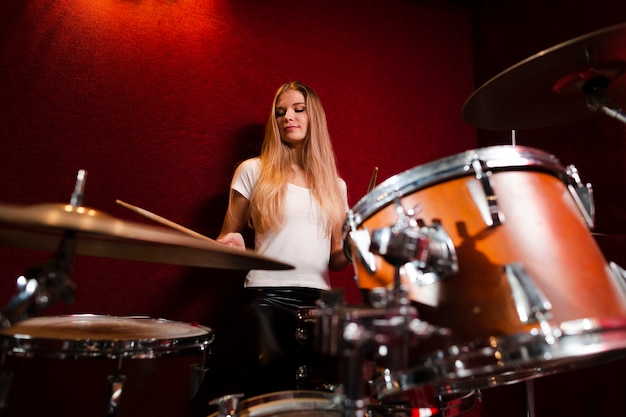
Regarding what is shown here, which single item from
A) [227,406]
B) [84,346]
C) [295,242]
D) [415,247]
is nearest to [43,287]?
[84,346]

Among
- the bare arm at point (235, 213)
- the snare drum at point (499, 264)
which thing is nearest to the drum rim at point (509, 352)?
the snare drum at point (499, 264)

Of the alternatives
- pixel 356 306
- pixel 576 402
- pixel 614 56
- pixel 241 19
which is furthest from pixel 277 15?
pixel 576 402

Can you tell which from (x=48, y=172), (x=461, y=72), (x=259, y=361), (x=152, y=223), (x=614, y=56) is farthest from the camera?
(x=461, y=72)

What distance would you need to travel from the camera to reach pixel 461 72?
2266 millimetres

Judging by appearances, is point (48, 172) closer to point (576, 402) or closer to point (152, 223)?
point (152, 223)

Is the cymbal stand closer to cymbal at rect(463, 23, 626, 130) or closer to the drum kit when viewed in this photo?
the drum kit

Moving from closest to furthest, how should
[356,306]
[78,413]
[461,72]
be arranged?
[356,306] < [78,413] < [461,72]

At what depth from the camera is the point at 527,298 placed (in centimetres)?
71

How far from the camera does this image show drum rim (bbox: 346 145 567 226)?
2.76ft

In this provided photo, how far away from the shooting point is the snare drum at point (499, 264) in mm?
697

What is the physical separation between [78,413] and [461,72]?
84.7 inches

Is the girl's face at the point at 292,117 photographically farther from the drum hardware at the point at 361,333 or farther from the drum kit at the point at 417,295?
the drum hardware at the point at 361,333

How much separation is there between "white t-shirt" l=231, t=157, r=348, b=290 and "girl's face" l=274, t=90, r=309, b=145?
0.63ft

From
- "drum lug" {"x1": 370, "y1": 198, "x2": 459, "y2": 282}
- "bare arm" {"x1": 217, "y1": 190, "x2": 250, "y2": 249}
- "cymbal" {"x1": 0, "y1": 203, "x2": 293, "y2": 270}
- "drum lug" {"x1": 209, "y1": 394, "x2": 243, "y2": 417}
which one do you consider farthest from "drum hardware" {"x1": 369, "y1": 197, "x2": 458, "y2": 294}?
"bare arm" {"x1": 217, "y1": 190, "x2": 250, "y2": 249}
